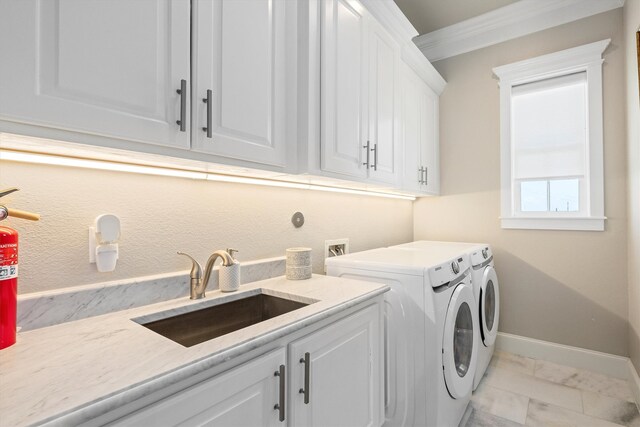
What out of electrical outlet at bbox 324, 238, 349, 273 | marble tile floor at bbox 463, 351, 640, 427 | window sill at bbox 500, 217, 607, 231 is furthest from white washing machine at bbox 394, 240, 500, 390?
electrical outlet at bbox 324, 238, 349, 273

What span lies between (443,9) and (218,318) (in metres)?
2.95

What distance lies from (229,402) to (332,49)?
145cm

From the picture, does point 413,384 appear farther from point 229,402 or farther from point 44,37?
point 44,37

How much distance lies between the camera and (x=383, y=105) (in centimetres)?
194

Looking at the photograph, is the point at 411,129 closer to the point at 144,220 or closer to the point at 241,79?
the point at 241,79

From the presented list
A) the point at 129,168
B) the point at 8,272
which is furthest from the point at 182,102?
the point at 8,272

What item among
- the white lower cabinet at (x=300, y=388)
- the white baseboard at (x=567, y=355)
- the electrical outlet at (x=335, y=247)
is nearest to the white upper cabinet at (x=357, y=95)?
the electrical outlet at (x=335, y=247)

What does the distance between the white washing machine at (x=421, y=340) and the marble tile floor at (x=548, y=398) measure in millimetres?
419

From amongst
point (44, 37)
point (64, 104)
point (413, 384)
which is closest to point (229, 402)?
point (64, 104)

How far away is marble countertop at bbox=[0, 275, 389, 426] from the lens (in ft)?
1.80

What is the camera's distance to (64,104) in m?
0.73

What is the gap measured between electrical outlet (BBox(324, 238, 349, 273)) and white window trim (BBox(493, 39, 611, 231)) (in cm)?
158

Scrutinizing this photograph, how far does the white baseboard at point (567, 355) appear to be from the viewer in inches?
92.7

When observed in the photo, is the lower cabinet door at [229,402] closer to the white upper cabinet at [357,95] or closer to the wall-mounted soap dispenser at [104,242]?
the wall-mounted soap dispenser at [104,242]
